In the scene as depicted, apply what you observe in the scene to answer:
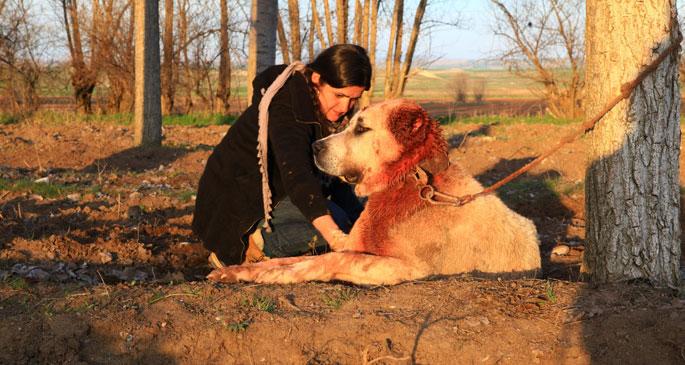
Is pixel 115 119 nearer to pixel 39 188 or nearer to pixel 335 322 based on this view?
pixel 39 188

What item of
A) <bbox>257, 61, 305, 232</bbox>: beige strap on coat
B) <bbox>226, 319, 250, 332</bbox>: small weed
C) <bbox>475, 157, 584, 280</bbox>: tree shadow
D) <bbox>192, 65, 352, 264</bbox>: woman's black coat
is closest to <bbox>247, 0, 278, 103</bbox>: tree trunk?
<bbox>475, 157, 584, 280</bbox>: tree shadow

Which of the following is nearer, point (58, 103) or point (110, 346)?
point (110, 346)

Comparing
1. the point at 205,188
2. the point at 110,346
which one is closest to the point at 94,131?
the point at 205,188

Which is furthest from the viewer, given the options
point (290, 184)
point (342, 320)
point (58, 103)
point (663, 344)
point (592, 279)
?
point (58, 103)

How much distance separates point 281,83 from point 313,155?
656 millimetres

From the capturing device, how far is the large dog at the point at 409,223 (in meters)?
3.85

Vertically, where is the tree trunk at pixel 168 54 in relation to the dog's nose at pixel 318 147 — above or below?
above

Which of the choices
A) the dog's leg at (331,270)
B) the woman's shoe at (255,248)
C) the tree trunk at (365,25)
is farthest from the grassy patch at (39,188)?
the tree trunk at (365,25)

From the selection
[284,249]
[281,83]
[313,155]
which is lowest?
[284,249]

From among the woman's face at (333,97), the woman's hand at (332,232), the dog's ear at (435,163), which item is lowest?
the woman's hand at (332,232)

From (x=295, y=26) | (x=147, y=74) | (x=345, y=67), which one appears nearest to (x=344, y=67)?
(x=345, y=67)

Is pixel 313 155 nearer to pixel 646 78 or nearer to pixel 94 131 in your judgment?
pixel 646 78

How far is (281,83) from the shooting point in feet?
15.2

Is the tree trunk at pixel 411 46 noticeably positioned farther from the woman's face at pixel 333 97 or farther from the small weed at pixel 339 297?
the small weed at pixel 339 297
